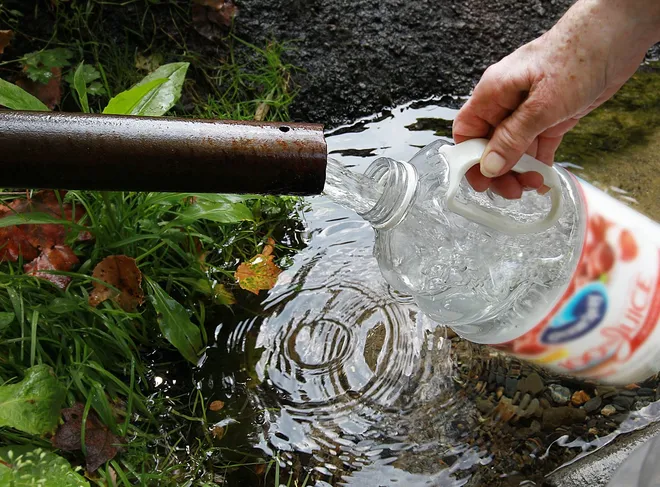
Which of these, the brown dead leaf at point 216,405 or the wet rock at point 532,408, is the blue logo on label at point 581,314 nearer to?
the wet rock at point 532,408

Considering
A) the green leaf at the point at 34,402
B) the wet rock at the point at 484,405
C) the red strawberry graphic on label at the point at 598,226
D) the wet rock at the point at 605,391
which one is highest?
the red strawberry graphic on label at the point at 598,226

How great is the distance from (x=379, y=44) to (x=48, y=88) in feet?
5.18

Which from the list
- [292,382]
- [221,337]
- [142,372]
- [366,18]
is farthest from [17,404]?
[366,18]

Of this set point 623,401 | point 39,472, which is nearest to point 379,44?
point 623,401

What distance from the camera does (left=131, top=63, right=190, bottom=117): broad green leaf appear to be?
2.14 meters

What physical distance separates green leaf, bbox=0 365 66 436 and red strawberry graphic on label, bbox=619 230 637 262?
5.51ft

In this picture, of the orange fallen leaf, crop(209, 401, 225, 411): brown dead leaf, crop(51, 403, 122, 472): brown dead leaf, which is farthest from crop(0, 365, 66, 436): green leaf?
the orange fallen leaf

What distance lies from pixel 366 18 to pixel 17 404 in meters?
2.37

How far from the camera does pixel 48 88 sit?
2.63 m

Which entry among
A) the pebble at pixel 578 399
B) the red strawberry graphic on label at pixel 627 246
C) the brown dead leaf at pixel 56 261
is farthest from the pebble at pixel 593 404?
the brown dead leaf at pixel 56 261

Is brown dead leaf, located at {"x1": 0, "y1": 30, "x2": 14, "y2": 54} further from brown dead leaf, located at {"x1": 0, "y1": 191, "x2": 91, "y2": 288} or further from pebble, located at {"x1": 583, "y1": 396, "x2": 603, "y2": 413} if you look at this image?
pebble, located at {"x1": 583, "y1": 396, "x2": 603, "y2": 413}

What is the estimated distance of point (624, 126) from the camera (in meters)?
3.02

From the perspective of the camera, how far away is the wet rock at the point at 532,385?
Answer: 6.69ft

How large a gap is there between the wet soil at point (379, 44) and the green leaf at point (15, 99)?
1210 mm
